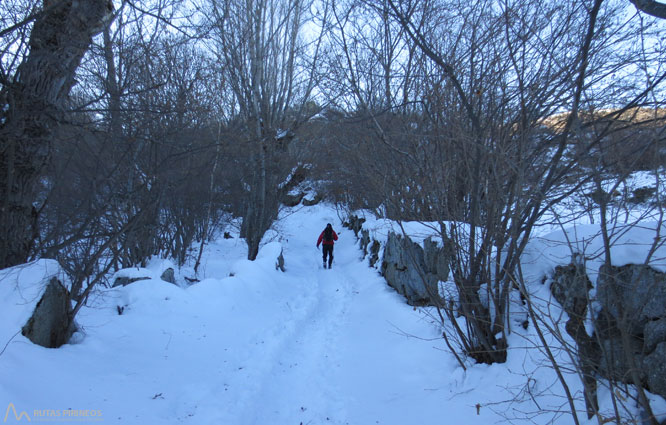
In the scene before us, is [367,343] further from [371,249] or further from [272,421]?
[371,249]

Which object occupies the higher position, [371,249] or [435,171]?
[435,171]

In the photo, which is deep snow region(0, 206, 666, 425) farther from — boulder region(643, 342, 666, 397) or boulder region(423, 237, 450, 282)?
boulder region(423, 237, 450, 282)

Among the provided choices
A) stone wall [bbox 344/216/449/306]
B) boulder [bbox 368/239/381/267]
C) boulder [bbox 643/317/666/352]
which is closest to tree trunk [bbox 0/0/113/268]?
stone wall [bbox 344/216/449/306]

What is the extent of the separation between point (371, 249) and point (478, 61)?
24.8 ft

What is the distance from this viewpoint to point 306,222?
25.8 meters

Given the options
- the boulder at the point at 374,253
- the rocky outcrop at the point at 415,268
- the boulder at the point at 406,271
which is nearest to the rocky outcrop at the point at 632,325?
the rocky outcrop at the point at 415,268

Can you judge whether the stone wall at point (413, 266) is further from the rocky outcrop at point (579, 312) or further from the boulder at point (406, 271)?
the rocky outcrop at point (579, 312)

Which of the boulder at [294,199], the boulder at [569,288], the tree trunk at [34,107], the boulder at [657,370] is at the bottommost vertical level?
the boulder at [657,370]

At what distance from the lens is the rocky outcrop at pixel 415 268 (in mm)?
5465

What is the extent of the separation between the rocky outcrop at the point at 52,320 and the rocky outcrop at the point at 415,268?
4.09m

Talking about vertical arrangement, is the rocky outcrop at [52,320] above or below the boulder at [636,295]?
below

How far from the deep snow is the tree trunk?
567mm

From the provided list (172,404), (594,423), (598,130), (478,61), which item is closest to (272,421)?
(172,404)

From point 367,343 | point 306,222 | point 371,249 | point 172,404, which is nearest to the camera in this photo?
point 172,404
